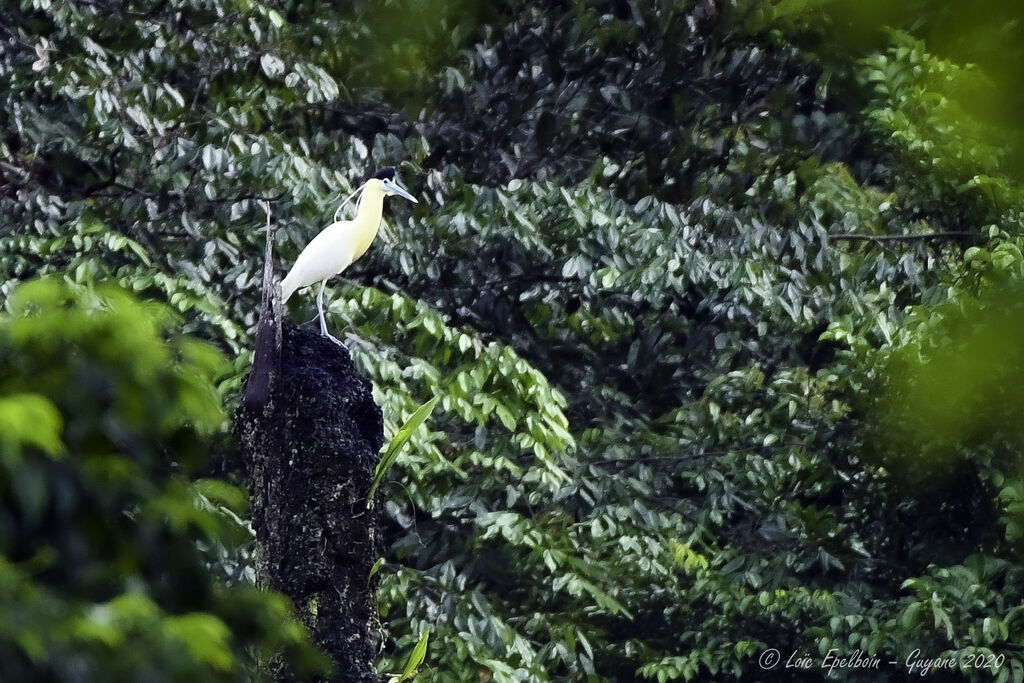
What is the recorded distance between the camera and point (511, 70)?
604 centimetres

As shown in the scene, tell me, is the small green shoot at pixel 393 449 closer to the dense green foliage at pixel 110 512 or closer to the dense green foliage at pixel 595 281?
the dense green foliage at pixel 110 512

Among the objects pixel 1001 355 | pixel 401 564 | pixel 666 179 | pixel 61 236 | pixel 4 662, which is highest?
pixel 1001 355

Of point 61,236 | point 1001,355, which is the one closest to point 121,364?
point 1001,355

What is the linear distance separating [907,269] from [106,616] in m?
4.77

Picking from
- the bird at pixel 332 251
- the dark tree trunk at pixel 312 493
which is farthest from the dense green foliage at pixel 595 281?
the dark tree trunk at pixel 312 493

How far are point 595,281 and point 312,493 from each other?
2.77 metres

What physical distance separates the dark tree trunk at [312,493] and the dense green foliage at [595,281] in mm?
1599

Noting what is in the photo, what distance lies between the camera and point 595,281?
5.10 m

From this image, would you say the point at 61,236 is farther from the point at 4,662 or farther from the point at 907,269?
the point at 4,662

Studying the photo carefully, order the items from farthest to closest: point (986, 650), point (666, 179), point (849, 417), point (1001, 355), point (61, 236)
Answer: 1. point (666, 179)
2. point (849, 417)
3. point (986, 650)
4. point (61, 236)
5. point (1001, 355)

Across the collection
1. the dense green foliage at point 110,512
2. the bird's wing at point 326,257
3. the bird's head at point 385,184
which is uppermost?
the dense green foliage at point 110,512

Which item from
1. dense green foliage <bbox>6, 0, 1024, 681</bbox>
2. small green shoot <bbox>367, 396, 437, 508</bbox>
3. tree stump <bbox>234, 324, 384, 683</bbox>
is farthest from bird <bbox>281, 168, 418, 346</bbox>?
tree stump <bbox>234, 324, 384, 683</bbox>

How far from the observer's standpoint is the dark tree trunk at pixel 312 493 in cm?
245

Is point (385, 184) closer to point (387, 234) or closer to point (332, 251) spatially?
point (332, 251)
